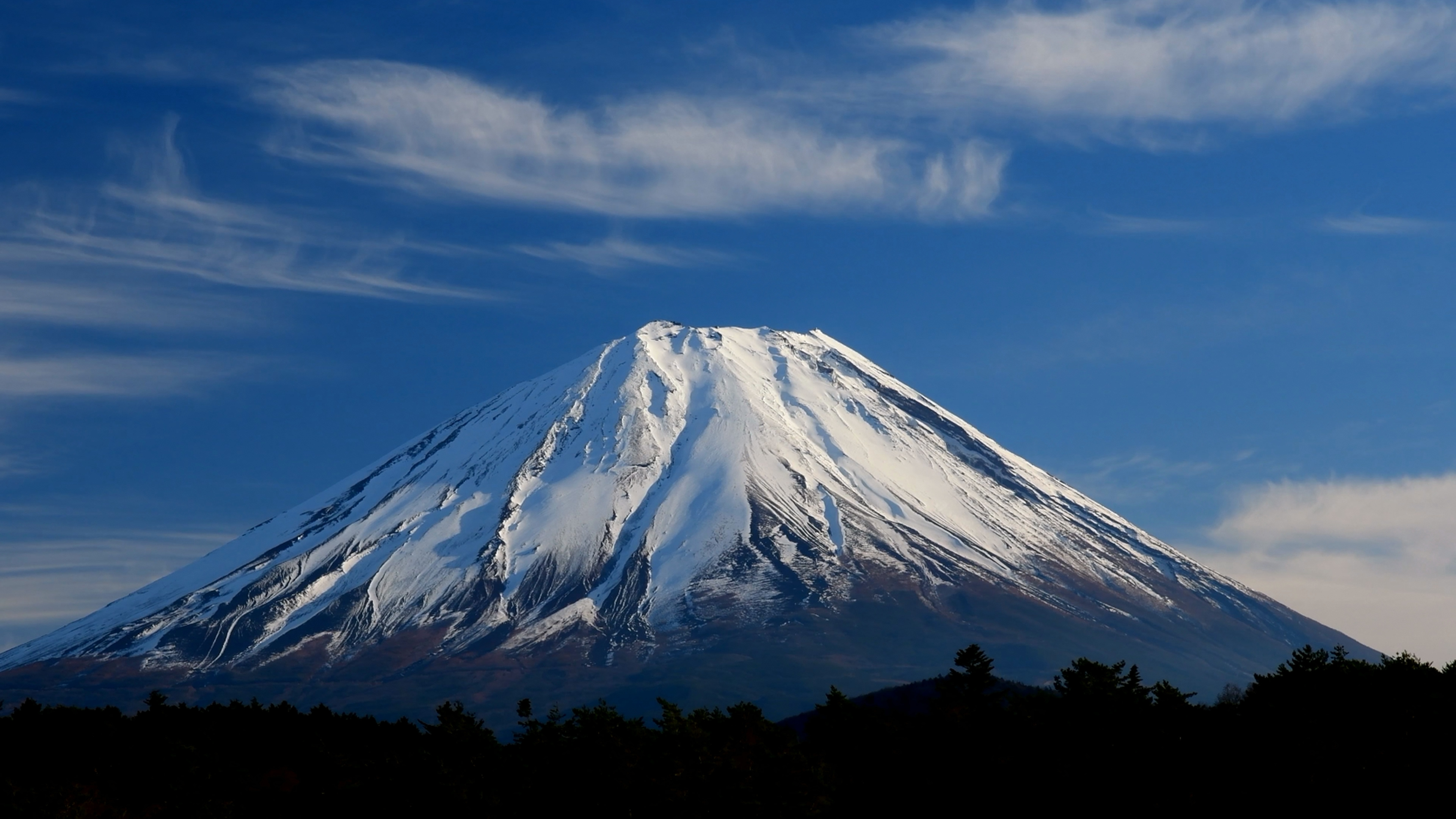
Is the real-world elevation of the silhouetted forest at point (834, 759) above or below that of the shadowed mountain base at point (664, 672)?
below

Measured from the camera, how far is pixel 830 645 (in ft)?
631

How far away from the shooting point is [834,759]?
5444 centimetres

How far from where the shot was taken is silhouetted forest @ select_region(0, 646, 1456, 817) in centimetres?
4181

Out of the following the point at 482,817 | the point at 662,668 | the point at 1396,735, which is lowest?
the point at 482,817

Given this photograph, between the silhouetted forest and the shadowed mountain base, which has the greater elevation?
the shadowed mountain base

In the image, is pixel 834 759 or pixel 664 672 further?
pixel 664 672

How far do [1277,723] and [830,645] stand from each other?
488 feet

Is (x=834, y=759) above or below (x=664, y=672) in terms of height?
below

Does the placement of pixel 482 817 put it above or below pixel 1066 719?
below

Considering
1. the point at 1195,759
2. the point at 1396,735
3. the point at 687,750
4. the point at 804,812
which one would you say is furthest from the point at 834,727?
the point at 1396,735

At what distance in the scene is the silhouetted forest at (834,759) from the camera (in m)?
41.8

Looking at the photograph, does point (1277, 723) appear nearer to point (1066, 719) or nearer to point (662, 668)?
point (1066, 719)

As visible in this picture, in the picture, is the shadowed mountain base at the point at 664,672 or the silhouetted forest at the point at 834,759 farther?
the shadowed mountain base at the point at 664,672

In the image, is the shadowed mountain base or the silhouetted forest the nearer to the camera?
the silhouetted forest
